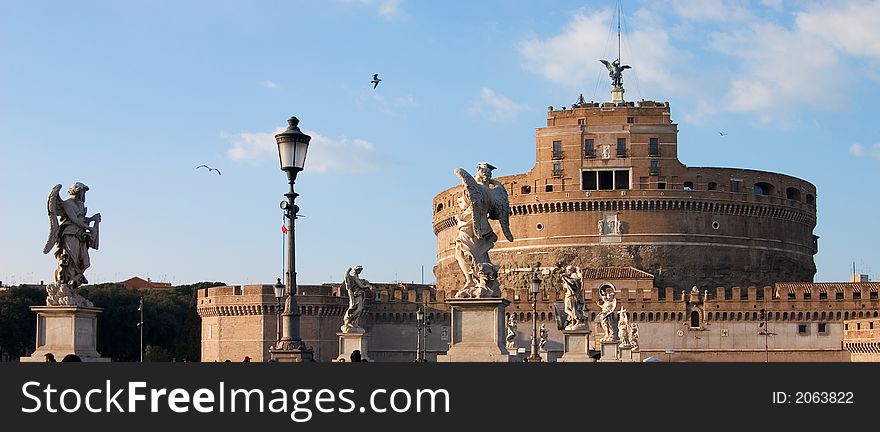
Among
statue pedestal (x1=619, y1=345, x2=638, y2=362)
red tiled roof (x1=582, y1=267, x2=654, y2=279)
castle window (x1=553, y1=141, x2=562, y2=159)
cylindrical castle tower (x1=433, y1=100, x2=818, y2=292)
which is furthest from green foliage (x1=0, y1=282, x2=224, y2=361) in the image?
statue pedestal (x1=619, y1=345, x2=638, y2=362)

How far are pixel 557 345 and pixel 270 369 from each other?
74.0 meters

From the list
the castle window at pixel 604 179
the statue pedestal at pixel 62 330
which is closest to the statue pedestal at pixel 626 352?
the statue pedestal at pixel 62 330

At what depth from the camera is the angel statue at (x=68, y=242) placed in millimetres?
19969

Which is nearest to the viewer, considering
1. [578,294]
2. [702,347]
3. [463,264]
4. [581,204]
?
[463,264]

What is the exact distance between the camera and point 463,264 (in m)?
19.1

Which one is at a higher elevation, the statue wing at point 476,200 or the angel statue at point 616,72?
the angel statue at point 616,72

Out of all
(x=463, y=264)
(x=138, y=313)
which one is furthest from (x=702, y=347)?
(x=463, y=264)

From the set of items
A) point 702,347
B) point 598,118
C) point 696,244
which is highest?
point 598,118

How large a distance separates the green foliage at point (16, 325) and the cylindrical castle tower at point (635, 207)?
91.2 ft

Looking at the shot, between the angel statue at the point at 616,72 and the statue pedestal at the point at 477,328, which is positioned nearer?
the statue pedestal at the point at 477,328

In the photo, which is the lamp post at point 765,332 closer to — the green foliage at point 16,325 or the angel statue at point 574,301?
the green foliage at point 16,325

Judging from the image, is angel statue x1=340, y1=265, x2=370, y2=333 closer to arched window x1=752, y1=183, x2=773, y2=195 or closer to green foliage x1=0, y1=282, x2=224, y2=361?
green foliage x1=0, y1=282, x2=224, y2=361

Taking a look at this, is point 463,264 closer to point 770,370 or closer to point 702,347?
point 770,370

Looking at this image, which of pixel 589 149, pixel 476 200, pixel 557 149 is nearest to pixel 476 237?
pixel 476 200
